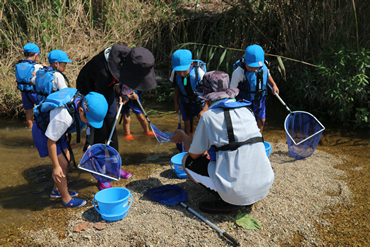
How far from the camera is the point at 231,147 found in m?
2.72

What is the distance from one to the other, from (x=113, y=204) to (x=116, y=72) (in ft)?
4.62

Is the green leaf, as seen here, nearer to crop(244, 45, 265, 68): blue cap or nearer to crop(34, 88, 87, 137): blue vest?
crop(34, 88, 87, 137): blue vest

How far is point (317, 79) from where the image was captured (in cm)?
594

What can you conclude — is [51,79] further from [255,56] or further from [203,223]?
[203,223]

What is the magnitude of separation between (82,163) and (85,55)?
5.46m

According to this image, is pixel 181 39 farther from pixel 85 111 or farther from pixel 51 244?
pixel 51 244

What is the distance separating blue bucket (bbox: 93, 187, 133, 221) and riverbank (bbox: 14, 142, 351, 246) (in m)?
0.10

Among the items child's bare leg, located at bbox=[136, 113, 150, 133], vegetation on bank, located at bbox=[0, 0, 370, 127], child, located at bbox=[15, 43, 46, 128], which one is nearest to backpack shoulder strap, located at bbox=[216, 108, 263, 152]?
child's bare leg, located at bbox=[136, 113, 150, 133]

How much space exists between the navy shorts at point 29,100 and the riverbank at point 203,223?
9.30 ft

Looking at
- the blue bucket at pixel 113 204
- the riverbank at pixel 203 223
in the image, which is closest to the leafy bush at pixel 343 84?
the riverbank at pixel 203 223

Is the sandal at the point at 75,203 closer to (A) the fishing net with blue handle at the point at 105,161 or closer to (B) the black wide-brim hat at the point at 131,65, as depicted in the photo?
(A) the fishing net with blue handle at the point at 105,161

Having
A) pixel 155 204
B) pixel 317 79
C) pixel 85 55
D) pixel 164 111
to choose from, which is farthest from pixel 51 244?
pixel 85 55

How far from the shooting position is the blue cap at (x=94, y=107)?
2.81 m

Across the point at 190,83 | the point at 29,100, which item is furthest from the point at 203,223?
the point at 29,100
